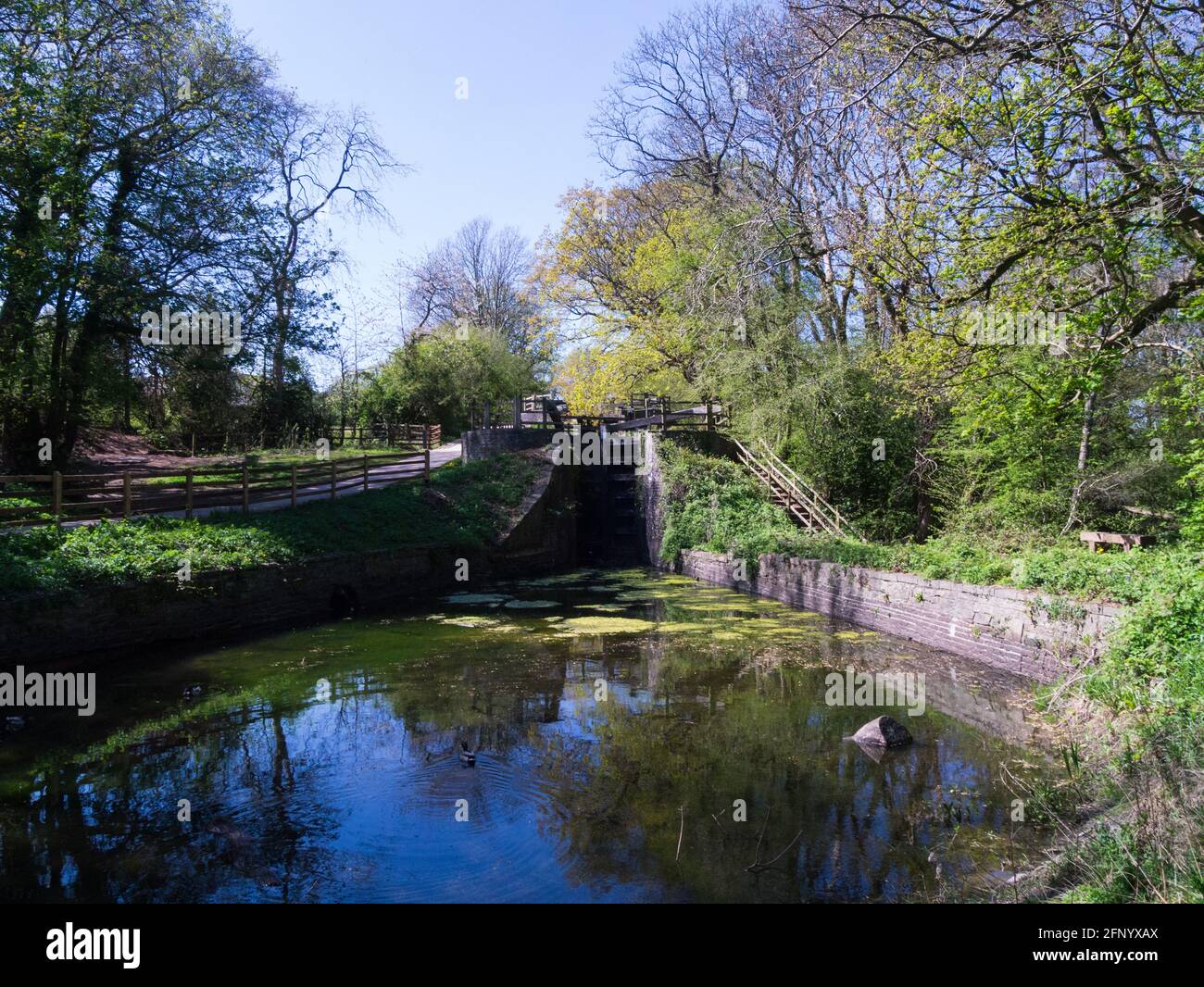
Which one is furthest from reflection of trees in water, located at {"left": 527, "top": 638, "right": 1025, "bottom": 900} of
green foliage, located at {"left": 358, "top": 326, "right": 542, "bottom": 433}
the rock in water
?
green foliage, located at {"left": 358, "top": 326, "right": 542, "bottom": 433}

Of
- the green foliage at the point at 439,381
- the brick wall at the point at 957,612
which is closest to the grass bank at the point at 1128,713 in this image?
the brick wall at the point at 957,612

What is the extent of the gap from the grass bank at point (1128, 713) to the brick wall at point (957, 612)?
249mm

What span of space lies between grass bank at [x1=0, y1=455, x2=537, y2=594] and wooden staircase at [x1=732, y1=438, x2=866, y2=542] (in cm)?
679

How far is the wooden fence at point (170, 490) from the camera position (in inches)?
524

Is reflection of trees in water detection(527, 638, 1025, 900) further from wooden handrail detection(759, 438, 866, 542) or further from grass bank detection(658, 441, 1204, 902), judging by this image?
wooden handrail detection(759, 438, 866, 542)

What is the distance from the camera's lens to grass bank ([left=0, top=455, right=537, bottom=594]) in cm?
1199

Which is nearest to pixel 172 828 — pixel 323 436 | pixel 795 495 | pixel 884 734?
pixel 884 734

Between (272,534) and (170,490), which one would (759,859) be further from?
(170,490)

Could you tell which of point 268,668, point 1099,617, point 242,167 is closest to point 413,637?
point 268,668

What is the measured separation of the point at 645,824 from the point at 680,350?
21.5 meters

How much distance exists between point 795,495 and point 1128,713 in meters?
14.2

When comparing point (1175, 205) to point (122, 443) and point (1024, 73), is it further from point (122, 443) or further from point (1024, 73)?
point (122, 443)

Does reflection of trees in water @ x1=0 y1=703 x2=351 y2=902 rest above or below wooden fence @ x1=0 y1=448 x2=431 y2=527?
below

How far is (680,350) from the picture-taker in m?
26.5
